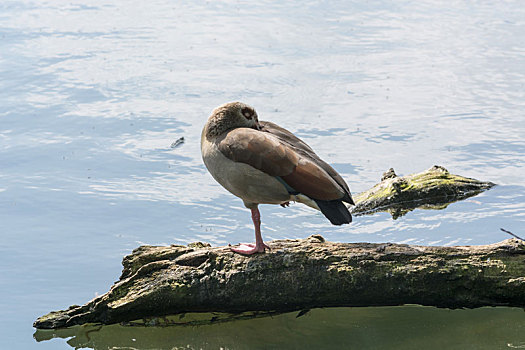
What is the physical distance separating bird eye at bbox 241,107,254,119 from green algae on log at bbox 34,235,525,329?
4.06 feet

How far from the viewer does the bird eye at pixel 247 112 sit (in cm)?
707

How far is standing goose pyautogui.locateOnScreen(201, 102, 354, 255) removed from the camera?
21.4 feet

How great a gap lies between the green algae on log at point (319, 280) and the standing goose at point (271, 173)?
1.01 feet

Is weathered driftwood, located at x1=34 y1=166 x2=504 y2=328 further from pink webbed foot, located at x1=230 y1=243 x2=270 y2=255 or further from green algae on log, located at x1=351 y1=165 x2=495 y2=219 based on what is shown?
Answer: green algae on log, located at x1=351 y1=165 x2=495 y2=219

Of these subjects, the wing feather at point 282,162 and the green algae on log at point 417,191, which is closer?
the wing feather at point 282,162

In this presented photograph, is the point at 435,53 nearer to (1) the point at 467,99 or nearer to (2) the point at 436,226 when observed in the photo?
(1) the point at 467,99

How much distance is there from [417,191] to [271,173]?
15.9ft

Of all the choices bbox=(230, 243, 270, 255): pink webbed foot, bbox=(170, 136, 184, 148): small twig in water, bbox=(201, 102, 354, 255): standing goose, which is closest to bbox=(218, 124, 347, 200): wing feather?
bbox=(201, 102, 354, 255): standing goose

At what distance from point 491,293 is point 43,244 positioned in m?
5.42

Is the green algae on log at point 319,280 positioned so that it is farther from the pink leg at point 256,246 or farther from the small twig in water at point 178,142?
the small twig in water at point 178,142

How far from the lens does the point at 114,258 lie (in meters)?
8.98

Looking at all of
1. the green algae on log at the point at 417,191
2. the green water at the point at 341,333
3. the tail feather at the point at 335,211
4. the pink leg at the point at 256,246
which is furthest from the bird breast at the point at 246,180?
the green algae on log at the point at 417,191

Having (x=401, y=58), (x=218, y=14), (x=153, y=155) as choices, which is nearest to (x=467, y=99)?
(x=401, y=58)

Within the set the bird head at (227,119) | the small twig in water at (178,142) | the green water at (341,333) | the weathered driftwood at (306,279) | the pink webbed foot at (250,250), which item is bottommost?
the green water at (341,333)
